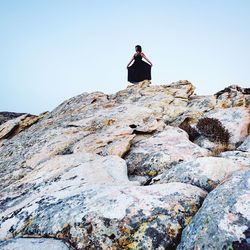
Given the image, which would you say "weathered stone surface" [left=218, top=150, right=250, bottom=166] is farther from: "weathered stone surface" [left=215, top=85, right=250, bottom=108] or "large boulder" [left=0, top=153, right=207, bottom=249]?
"weathered stone surface" [left=215, top=85, right=250, bottom=108]

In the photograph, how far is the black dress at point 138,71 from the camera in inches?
875

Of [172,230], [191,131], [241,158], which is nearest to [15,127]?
[191,131]

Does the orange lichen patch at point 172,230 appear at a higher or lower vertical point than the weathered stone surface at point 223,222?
lower

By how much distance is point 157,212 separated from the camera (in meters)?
4.95

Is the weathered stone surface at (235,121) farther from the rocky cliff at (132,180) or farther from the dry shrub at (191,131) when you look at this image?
the dry shrub at (191,131)

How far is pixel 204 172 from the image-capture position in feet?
21.4

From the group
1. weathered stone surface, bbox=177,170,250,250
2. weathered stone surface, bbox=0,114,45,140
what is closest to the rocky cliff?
weathered stone surface, bbox=177,170,250,250

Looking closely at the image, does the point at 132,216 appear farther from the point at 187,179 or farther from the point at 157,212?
the point at 187,179

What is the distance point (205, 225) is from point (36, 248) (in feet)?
9.22

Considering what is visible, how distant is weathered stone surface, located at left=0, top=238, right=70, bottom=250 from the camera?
4500 mm

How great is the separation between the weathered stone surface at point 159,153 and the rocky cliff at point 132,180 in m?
0.04

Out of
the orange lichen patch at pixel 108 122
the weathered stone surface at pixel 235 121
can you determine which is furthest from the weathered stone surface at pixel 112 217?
the orange lichen patch at pixel 108 122

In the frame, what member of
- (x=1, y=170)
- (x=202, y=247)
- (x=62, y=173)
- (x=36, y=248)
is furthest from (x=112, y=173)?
(x=1, y=170)

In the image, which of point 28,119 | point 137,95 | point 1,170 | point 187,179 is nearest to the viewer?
point 187,179
